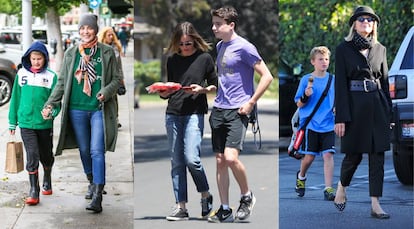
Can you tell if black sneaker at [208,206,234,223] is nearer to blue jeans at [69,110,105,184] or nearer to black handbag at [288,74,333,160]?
black handbag at [288,74,333,160]

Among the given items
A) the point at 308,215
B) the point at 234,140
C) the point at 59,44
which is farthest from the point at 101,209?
the point at 59,44

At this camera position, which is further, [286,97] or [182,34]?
[286,97]

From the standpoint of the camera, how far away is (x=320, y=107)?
4887mm

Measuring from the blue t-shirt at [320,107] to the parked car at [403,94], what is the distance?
0.86 metres

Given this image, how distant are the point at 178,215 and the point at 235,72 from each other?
2.98ft

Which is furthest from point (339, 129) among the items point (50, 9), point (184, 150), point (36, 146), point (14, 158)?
point (50, 9)

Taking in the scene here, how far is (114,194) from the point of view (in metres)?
7.90

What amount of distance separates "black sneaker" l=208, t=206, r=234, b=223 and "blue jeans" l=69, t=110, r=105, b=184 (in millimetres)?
2362

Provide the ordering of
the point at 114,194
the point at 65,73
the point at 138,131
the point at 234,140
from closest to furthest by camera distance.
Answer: the point at 234,140 < the point at 138,131 < the point at 65,73 < the point at 114,194

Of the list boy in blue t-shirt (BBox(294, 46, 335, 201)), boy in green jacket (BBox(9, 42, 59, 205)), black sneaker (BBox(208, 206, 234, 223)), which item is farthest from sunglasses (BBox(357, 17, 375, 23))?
Result: boy in green jacket (BBox(9, 42, 59, 205))

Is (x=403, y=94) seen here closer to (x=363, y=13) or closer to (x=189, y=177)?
(x=363, y=13)

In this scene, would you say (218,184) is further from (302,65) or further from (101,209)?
(101,209)

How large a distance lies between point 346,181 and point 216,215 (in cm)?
94

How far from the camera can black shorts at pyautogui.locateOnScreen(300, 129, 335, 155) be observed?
482 centimetres
